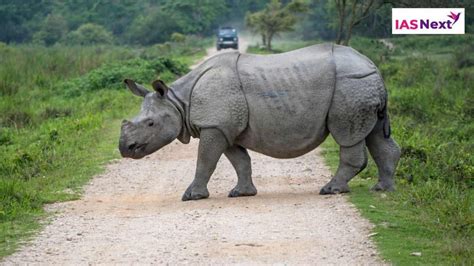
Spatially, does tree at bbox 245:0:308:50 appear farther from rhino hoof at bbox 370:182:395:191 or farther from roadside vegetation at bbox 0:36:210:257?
rhino hoof at bbox 370:182:395:191

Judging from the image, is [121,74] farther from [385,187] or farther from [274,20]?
[274,20]

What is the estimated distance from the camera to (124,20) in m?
73.9

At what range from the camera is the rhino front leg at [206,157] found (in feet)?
35.5

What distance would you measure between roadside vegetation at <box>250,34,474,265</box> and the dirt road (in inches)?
12.1

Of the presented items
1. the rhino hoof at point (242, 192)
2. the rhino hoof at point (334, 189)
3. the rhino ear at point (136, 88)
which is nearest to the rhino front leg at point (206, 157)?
the rhino hoof at point (242, 192)

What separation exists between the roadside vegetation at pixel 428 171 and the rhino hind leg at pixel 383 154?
17cm

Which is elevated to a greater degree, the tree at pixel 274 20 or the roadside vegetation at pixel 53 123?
the roadside vegetation at pixel 53 123

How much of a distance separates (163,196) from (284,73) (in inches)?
81.4

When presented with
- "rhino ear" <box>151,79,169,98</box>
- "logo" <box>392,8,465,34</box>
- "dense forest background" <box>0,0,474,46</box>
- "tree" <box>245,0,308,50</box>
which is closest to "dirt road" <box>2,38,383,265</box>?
"rhino ear" <box>151,79,169,98</box>

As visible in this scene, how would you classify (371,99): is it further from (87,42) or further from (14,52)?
(87,42)

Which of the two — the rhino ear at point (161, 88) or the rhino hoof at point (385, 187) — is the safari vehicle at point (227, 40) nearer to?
the rhino ear at point (161, 88)

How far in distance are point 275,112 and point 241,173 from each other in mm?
836

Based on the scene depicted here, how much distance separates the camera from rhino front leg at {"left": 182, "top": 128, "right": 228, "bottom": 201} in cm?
1081

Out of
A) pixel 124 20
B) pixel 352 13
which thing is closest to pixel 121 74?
pixel 352 13
